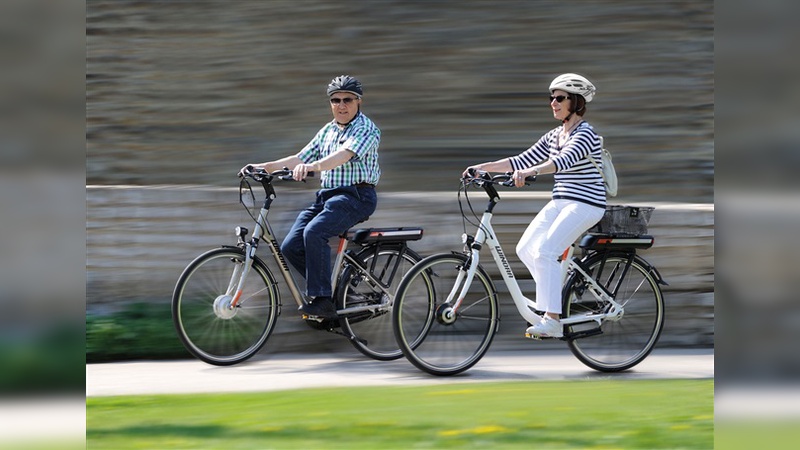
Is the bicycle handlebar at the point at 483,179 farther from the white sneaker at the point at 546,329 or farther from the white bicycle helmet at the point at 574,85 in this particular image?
the white sneaker at the point at 546,329

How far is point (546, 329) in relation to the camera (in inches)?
255

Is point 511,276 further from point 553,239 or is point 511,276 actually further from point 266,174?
point 266,174

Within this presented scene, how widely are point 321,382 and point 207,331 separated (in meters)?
1.03

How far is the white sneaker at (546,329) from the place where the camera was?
6488mm

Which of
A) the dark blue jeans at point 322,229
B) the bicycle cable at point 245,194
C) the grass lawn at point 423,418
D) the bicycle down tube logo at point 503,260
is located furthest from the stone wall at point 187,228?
the grass lawn at point 423,418

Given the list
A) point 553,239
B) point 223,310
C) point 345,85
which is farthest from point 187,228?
point 553,239

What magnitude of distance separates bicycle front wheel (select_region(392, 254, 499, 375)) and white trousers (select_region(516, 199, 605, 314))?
1.08ft

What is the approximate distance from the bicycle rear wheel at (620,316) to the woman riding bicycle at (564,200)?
17 cm

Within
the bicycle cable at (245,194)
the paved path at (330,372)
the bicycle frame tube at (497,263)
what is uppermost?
the bicycle cable at (245,194)

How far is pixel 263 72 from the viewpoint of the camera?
8.47 meters

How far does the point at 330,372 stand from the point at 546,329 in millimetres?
1437

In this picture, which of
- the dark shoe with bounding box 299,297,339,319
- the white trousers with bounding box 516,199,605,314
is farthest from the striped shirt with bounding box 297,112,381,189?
the white trousers with bounding box 516,199,605,314

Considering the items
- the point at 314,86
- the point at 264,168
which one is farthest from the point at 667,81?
the point at 264,168

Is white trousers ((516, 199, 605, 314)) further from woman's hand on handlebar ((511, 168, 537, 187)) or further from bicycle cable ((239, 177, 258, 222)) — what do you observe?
bicycle cable ((239, 177, 258, 222))
